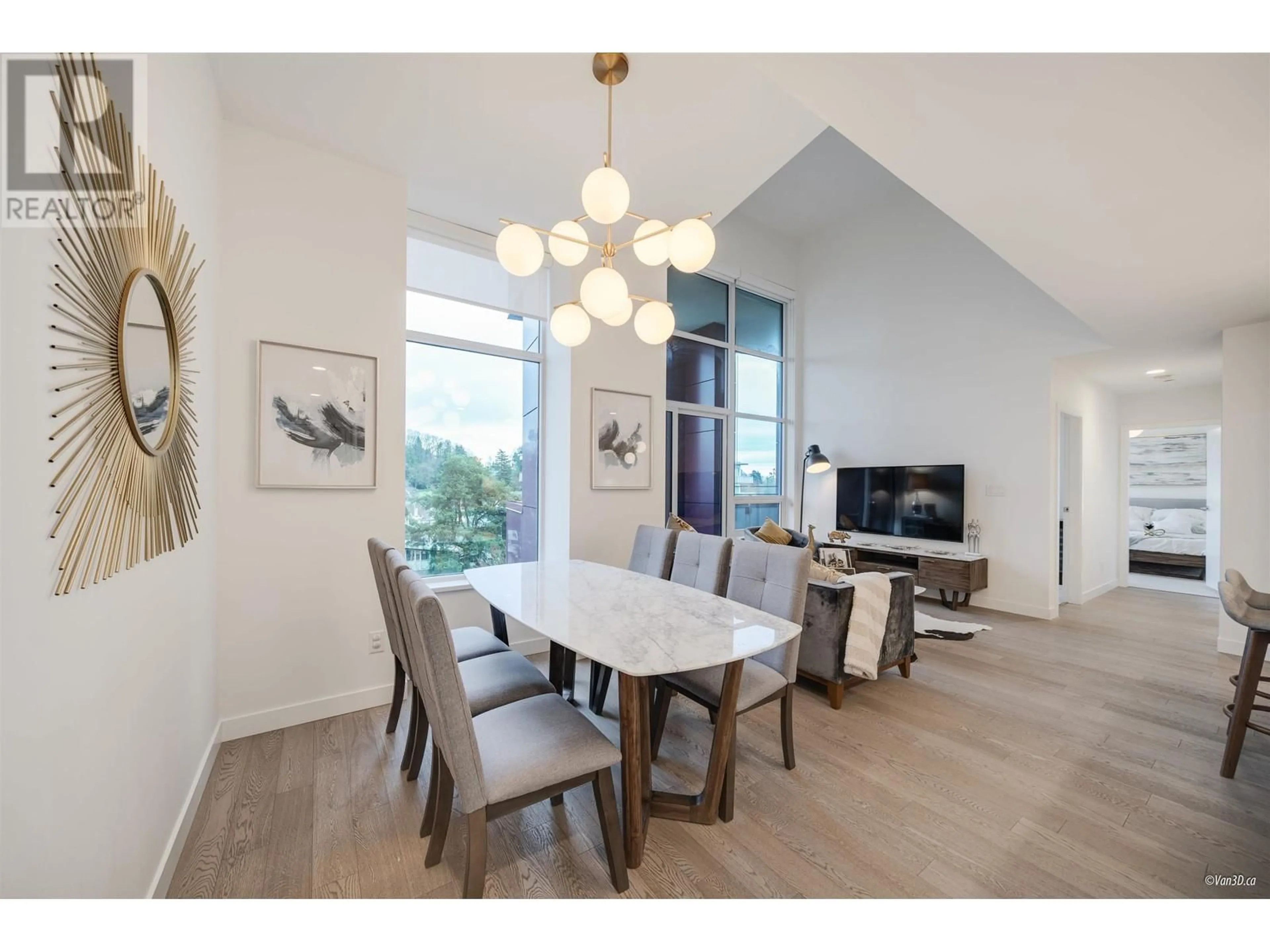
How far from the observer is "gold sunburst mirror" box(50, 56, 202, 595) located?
93cm

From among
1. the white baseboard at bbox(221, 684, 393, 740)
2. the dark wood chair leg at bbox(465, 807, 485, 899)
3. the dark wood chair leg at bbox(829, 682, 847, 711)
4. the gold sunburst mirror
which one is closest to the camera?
the gold sunburst mirror

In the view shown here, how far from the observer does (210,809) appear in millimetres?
1785

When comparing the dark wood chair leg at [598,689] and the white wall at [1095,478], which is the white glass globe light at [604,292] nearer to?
the dark wood chair leg at [598,689]

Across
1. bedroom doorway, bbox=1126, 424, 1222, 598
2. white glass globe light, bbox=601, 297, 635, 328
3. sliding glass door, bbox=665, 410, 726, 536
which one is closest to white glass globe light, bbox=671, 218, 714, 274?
white glass globe light, bbox=601, 297, 635, 328

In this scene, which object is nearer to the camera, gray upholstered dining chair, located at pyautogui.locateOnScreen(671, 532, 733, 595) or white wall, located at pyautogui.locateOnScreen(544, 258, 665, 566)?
gray upholstered dining chair, located at pyautogui.locateOnScreen(671, 532, 733, 595)

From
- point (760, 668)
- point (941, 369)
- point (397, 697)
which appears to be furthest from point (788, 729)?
point (941, 369)

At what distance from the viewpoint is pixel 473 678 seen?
1871mm

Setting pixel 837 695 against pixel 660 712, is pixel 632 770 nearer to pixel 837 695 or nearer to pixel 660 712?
pixel 660 712

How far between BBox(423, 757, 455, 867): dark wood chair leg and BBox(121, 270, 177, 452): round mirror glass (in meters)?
1.22

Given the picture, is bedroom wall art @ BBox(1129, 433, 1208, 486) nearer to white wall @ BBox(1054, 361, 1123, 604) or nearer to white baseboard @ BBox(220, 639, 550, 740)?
white wall @ BBox(1054, 361, 1123, 604)

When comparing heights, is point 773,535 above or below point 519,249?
below

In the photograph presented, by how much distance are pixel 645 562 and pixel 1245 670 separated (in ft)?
8.74

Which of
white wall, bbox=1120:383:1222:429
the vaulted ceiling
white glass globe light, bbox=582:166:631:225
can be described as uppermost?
the vaulted ceiling
